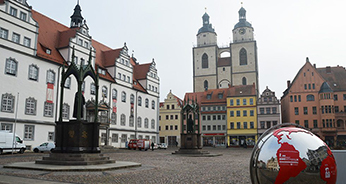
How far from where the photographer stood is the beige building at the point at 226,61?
84.5m

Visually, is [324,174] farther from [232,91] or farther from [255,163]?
[232,91]

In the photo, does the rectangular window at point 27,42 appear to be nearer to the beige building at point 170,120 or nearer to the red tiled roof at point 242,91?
the beige building at point 170,120

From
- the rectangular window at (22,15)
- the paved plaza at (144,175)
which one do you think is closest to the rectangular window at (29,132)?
the rectangular window at (22,15)

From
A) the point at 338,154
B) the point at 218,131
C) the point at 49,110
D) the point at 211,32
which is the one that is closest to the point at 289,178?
the point at 338,154

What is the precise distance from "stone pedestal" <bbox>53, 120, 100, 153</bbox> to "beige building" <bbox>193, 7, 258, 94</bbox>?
72.0 m

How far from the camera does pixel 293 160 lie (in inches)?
→ 188

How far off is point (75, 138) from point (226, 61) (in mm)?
78531

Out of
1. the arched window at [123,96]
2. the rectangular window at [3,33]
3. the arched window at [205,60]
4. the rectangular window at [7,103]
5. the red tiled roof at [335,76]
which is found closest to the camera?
the rectangular window at [7,103]

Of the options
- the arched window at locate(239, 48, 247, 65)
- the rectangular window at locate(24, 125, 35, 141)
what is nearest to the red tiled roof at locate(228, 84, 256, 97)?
the arched window at locate(239, 48, 247, 65)

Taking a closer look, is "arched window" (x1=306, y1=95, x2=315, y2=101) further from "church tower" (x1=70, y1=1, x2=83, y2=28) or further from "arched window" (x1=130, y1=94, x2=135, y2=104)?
"church tower" (x1=70, y1=1, x2=83, y2=28)

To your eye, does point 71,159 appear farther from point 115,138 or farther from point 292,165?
point 115,138

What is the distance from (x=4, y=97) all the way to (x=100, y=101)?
45.0ft

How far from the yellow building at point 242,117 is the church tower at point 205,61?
70.4 feet

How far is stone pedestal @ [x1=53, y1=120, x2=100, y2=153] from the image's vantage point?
13438mm
